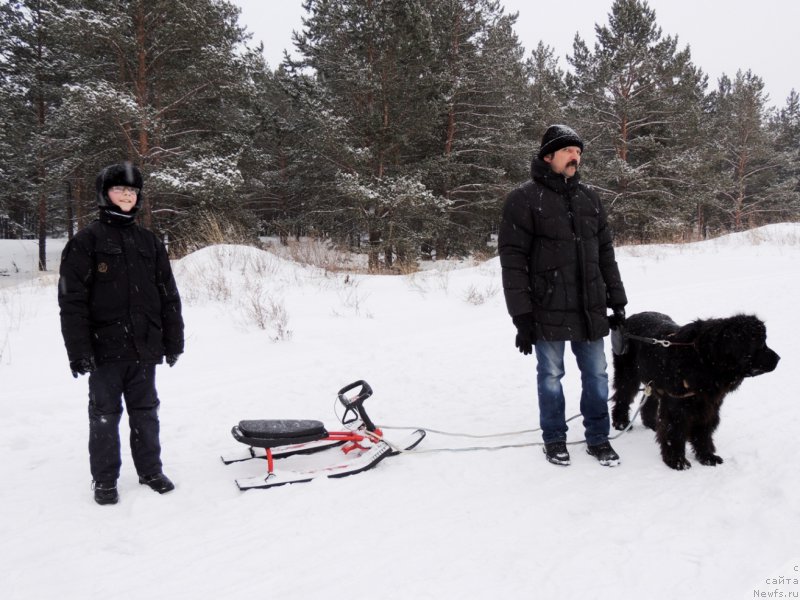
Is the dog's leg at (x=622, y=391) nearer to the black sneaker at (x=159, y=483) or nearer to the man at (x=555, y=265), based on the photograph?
the man at (x=555, y=265)

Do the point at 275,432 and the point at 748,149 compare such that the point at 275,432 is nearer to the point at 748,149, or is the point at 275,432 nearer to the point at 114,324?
the point at 114,324

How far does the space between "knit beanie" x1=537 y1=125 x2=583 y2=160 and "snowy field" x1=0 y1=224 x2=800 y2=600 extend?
81.5 inches

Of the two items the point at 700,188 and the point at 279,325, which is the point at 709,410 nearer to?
the point at 279,325

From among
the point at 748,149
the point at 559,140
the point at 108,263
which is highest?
the point at 748,149

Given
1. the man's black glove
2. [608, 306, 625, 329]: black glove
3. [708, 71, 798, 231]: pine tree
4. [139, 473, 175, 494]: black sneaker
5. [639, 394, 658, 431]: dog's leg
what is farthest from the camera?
[708, 71, 798, 231]: pine tree

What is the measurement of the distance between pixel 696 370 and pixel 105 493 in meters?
3.58

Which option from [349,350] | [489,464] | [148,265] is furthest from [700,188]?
[148,265]

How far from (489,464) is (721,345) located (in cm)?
158

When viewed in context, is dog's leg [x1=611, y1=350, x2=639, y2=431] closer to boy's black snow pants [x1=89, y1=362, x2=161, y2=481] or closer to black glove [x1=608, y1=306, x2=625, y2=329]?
black glove [x1=608, y1=306, x2=625, y2=329]

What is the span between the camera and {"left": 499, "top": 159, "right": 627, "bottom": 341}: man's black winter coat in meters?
3.03

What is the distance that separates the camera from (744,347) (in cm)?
266

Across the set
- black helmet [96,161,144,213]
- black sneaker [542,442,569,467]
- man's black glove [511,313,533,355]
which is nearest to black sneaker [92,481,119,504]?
black helmet [96,161,144,213]

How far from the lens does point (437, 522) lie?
2.52 meters

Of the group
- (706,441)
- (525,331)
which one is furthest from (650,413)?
(525,331)
